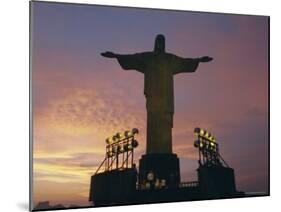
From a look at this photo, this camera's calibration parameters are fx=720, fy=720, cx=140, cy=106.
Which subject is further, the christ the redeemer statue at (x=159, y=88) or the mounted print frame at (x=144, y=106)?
the christ the redeemer statue at (x=159, y=88)

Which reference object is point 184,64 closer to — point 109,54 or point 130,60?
point 130,60

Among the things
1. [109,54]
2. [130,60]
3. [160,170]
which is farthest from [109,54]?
[160,170]

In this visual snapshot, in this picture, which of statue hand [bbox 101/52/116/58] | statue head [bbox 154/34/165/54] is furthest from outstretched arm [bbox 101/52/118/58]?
statue head [bbox 154/34/165/54]

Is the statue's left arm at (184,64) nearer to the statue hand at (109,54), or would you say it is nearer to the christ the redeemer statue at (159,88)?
the christ the redeemer statue at (159,88)

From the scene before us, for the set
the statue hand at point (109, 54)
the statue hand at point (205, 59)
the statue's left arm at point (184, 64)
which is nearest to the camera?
the statue hand at point (109, 54)

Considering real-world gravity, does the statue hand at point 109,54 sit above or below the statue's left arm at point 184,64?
above

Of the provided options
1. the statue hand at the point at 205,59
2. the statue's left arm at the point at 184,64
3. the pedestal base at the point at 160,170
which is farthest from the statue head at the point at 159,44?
the pedestal base at the point at 160,170

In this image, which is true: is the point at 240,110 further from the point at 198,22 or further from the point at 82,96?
the point at 82,96
